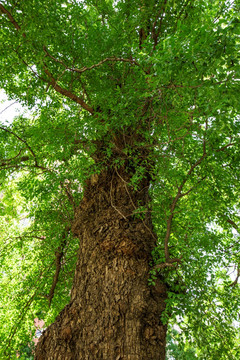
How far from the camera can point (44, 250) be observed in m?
6.22

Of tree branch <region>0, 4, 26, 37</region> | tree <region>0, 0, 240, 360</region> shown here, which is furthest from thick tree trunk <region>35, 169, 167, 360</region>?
tree branch <region>0, 4, 26, 37</region>

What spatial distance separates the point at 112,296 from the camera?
3303 millimetres

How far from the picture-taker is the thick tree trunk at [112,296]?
3.01 m

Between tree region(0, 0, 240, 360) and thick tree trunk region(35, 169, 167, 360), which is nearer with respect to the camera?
tree region(0, 0, 240, 360)

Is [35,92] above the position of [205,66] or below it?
above

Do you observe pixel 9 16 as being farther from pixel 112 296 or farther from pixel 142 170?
pixel 112 296

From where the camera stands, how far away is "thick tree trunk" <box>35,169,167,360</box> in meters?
3.01

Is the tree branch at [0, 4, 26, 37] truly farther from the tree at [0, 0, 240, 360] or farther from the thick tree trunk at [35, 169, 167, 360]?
the thick tree trunk at [35, 169, 167, 360]

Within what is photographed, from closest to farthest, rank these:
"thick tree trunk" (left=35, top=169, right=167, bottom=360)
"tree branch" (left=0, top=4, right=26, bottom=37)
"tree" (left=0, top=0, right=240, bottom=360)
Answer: "tree" (left=0, top=0, right=240, bottom=360) < "thick tree trunk" (left=35, top=169, right=167, bottom=360) < "tree branch" (left=0, top=4, right=26, bottom=37)

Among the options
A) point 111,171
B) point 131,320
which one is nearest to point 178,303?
point 131,320

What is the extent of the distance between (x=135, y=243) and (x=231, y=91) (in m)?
2.26

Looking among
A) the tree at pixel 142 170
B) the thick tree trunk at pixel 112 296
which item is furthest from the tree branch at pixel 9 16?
the thick tree trunk at pixel 112 296

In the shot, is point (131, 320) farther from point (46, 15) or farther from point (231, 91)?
point (46, 15)

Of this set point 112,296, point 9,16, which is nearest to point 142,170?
point 112,296
